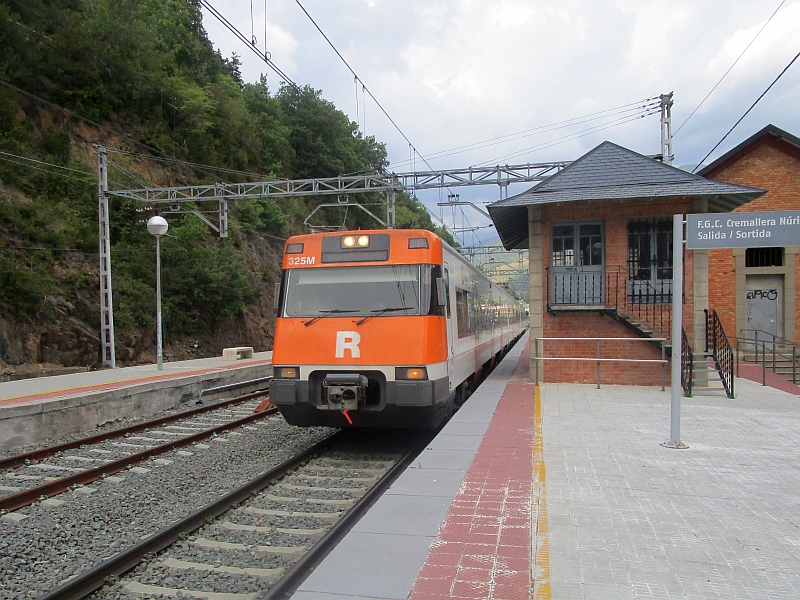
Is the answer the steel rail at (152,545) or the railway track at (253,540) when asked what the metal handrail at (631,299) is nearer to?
the railway track at (253,540)

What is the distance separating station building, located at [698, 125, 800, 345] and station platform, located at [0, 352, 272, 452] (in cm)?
1520

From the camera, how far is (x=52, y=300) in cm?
2045

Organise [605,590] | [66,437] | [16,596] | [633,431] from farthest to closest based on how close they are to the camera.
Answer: [66,437] → [633,431] → [16,596] → [605,590]

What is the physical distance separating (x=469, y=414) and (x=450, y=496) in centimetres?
406

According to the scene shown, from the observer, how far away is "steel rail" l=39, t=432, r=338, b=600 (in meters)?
4.34

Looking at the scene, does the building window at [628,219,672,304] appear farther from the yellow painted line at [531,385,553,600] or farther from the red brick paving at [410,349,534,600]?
the red brick paving at [410,349,534,600]

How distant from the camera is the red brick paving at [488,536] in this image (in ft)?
11.8

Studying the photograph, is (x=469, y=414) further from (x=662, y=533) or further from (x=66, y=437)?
(x=66, y=437)

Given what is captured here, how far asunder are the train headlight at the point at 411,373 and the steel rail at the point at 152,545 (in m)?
1.82

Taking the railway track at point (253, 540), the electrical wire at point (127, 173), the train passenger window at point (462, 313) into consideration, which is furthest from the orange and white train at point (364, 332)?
the electrical wire at point (127, 173)

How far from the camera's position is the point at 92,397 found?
1138 centimetres

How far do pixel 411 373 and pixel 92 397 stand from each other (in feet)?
22.9

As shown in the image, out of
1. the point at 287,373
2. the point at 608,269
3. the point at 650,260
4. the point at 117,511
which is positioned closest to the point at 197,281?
the point at 608,269

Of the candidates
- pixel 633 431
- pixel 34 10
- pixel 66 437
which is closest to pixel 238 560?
pixel 633 431
